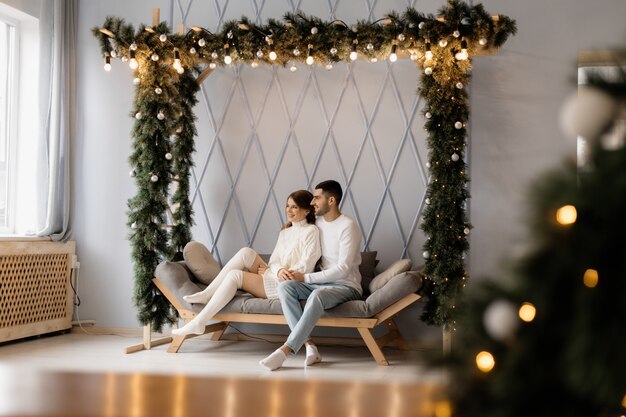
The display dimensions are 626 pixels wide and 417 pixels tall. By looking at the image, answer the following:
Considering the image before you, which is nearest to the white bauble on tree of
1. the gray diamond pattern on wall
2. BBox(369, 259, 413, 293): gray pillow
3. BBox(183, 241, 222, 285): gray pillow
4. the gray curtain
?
BBox(369, 259, 413, 293): gray pillow

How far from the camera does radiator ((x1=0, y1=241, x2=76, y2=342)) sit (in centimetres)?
514

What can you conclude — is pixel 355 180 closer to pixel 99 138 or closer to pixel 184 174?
pixel 184 174

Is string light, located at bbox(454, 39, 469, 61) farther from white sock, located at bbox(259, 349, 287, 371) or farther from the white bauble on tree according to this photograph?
the white bauble on tree

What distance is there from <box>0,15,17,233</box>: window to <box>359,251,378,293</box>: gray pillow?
2800 mm

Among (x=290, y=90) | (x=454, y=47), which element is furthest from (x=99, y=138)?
(x=454, y=47)

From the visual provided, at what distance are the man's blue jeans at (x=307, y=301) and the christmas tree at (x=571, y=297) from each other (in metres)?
3.95

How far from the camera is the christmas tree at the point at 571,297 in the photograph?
444 mm

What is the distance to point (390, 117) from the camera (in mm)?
5461

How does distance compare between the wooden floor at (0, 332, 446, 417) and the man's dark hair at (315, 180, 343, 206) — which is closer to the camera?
the wooden floor at (0, 332, 446, 417)

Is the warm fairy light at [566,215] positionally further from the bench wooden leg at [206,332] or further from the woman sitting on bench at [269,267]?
the bench wooden leg at [206,332]

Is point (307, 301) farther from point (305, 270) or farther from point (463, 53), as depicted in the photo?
point (463, 53)

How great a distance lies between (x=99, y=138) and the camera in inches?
232

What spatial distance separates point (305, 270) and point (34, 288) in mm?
2142

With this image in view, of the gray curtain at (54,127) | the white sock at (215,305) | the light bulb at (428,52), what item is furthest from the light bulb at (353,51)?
the gray curtain at (54,127)
